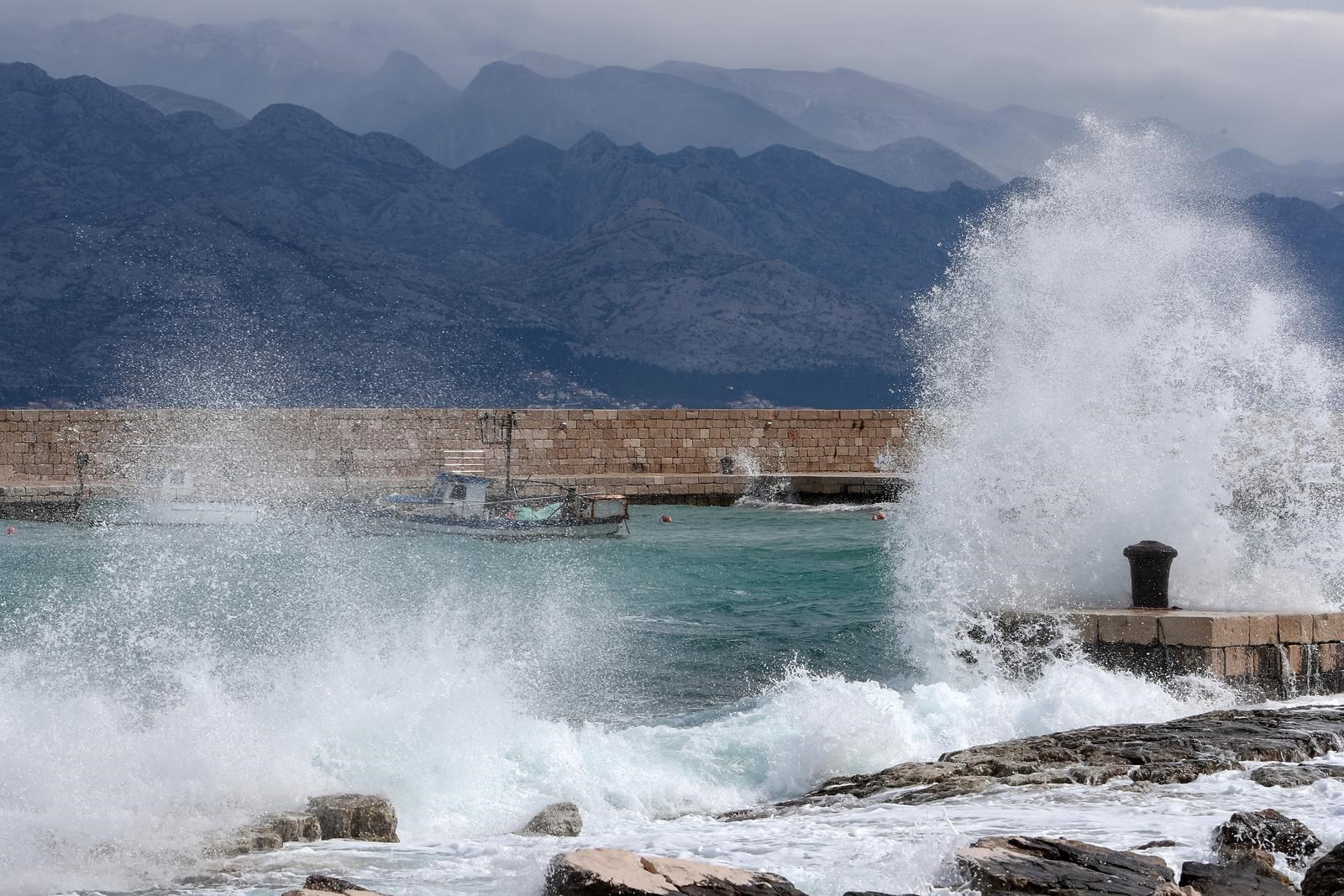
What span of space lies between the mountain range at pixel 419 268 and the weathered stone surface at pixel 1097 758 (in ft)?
252

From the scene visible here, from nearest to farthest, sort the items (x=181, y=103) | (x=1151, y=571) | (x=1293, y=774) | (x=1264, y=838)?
(x=1264, y=838) → (x=1293, y=774) → (x=1151, y=571) → (x=181, y=103)

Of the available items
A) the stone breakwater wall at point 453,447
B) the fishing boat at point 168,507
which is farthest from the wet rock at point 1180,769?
the stone breakwater wall at point 453,447

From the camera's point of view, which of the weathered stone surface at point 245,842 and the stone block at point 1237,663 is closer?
the weathered stone surface at point 245,842

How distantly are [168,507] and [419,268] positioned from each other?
113946 millimetres

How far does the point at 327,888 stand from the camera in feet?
16.1

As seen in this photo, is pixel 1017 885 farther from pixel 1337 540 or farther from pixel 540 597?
pixel 540 597

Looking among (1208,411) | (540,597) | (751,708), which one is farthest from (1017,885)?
(540,597)

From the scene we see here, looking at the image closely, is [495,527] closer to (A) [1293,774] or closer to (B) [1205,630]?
(B) [1205,630]

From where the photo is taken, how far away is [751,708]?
9.34m

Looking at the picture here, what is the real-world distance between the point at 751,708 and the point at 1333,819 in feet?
13.7

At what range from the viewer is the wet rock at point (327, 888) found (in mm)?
4617

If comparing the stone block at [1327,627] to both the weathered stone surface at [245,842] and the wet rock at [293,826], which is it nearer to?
the wet rock at [293,826]

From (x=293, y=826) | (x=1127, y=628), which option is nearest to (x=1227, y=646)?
(x=1127, y=628)

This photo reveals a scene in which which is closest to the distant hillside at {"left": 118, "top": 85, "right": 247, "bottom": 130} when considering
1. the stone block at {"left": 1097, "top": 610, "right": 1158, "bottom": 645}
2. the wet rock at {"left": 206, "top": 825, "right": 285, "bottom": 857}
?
the stone block at {"left": 1097, "top": 610, "right": 1158, "bottom": 645}
